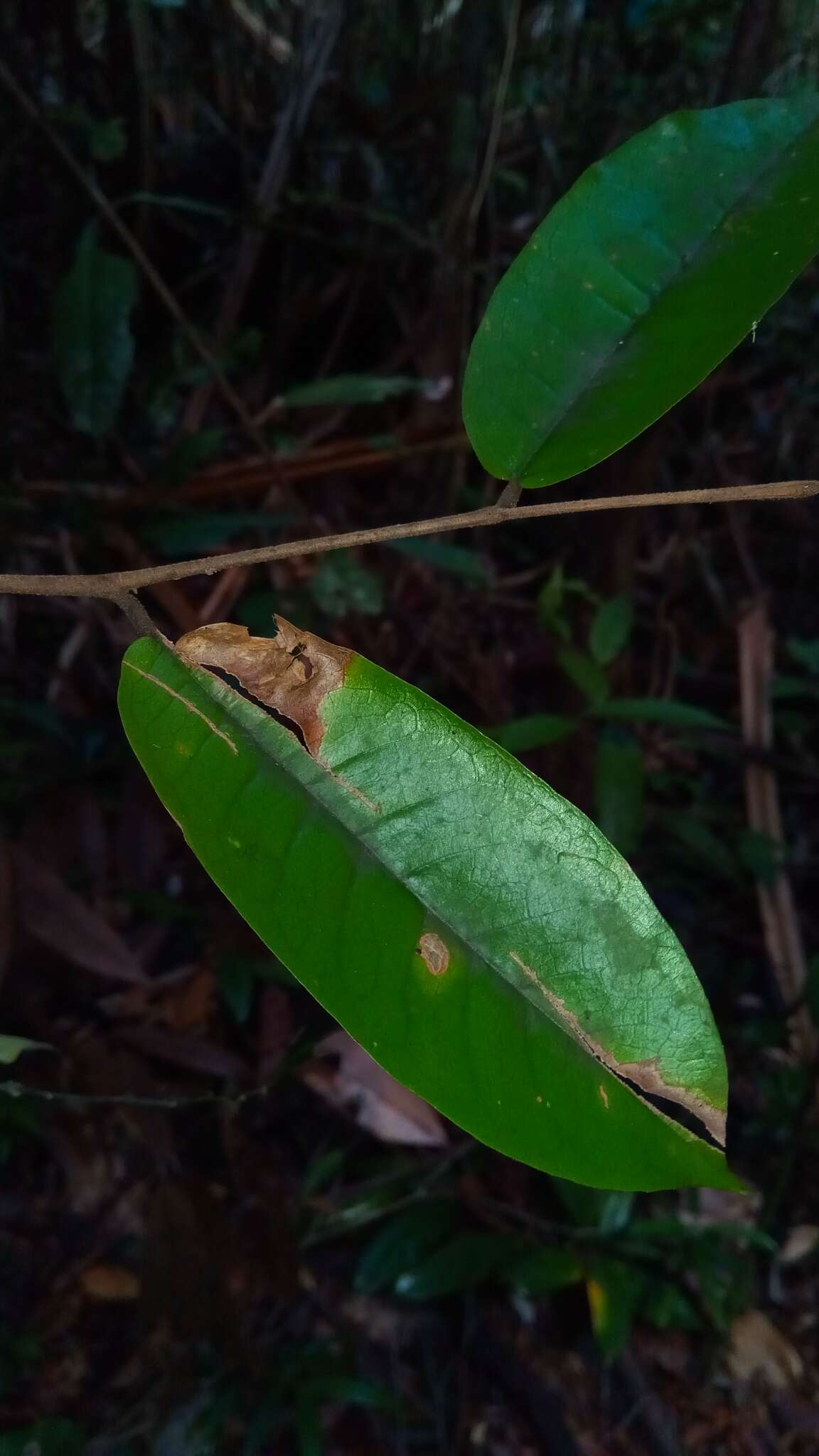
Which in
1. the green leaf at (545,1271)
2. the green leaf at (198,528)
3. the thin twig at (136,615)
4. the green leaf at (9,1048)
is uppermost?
the thin twig at (136,615)

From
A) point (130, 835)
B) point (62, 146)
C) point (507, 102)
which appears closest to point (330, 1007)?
point (130, 835)

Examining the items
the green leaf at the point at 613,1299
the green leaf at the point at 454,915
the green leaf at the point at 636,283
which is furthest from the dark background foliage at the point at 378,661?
the green leaf at the point at 636,283

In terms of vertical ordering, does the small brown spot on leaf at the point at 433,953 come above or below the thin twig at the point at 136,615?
below

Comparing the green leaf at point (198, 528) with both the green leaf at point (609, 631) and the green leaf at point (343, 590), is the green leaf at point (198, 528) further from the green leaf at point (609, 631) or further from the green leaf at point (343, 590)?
the green leaf at point (609, 631)

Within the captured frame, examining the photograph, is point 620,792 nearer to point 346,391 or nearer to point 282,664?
point 346,391

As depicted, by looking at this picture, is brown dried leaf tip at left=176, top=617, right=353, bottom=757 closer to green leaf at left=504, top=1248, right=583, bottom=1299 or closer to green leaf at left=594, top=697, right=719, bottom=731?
green leaf at left=594, top=697, right=719, bottom=731

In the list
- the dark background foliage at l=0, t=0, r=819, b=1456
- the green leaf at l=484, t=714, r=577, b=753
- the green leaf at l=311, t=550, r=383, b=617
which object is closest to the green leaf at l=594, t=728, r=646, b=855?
the dark background foliage at l=0, t=0, r=819, b=1456

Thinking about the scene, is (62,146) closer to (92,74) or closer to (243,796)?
(92,74)
